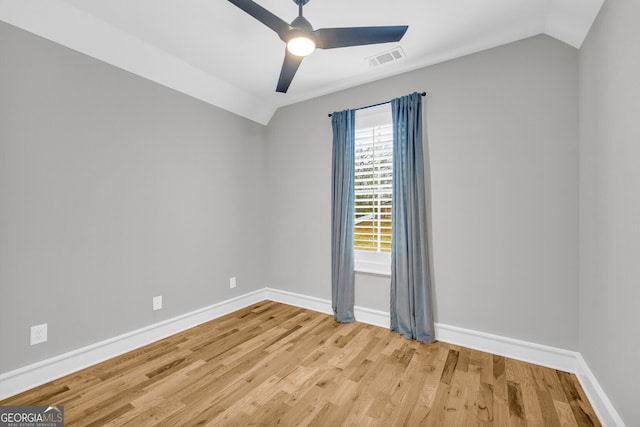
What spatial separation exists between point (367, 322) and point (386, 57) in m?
2.69

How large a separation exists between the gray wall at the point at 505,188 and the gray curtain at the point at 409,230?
13cm

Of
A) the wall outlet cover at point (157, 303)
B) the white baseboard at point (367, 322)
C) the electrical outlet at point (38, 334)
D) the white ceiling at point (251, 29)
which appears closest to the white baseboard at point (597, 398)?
the white baseboard at point (367, 322)

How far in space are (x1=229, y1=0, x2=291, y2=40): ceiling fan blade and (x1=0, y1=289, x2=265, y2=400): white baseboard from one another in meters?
2.68

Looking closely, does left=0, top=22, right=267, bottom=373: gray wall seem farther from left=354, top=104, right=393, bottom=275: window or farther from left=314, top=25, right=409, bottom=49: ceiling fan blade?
left=314, top=25, right=409, bottom=49: ceiling fan blade

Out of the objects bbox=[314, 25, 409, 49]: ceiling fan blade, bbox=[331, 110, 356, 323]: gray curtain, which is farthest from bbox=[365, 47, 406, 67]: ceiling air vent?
bbox=[314, 25, 409, 49]: ceiling fan blade

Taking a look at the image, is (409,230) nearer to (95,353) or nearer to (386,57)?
(386,57)

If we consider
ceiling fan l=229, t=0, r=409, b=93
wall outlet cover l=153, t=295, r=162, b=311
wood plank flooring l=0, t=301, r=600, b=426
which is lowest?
wood plank flooring l=0, t=301, r=600, b=426

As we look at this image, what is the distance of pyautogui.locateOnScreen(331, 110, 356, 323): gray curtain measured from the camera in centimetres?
309

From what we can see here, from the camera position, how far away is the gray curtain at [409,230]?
2607mm

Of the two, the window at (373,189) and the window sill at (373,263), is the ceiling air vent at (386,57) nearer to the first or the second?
the window at (373,189)

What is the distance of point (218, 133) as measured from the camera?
10.7 feet

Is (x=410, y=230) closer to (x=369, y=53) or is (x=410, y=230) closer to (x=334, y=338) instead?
(x=334, y=338)

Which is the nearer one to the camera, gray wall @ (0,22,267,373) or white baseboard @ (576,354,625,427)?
white baseboard @ (576,354,625,427)

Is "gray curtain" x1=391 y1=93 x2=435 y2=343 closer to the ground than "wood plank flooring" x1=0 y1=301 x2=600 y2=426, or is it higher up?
higher up
